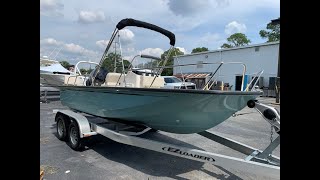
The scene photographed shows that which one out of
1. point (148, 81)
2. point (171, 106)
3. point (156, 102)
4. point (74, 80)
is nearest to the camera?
point (171, 106)

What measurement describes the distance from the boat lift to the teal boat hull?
0.94ft

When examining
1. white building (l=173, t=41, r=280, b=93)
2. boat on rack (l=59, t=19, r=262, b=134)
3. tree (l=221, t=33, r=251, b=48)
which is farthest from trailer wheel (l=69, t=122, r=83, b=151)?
tree (l=221, t=33, r=251, b=48)

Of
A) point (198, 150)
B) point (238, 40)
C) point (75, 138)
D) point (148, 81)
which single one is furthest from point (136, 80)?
point (238, 40)

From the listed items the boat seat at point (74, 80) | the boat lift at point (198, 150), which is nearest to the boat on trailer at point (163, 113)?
the boat lift at point (198, 150)

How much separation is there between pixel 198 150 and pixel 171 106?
0.73 metres

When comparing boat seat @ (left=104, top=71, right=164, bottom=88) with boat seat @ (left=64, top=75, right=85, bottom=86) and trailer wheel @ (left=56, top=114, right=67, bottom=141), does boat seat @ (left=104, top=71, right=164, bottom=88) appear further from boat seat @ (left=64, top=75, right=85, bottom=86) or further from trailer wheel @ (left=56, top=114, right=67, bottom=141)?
boat seat @ (left=64, top=75, right=85, bottom=86)

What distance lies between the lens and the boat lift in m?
3.14

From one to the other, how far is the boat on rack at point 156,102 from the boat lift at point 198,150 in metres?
0.30

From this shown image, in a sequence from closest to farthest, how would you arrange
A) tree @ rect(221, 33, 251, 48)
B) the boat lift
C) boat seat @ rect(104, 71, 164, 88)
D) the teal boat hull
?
the boat lift < the teal boat hull < boat seat @ rect(104, 71, 164, 88) < tree @ rect(221, 33, 251, 48)

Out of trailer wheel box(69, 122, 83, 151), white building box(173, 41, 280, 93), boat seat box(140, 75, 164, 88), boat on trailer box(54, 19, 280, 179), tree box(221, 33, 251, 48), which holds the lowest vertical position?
trailer wheel box(69, 122, 83, 151)

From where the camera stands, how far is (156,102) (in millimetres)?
3980

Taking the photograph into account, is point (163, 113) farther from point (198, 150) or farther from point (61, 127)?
point (61, 127)
